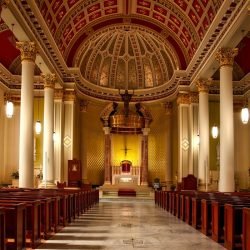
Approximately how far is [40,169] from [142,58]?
37.7 feet

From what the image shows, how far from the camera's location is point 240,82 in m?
27.2

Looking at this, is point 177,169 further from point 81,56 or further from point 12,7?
point 12,7

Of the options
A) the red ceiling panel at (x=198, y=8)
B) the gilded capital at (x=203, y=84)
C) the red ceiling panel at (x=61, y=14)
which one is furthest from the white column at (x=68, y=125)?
the red ceiling panel at (x=198, y=8)

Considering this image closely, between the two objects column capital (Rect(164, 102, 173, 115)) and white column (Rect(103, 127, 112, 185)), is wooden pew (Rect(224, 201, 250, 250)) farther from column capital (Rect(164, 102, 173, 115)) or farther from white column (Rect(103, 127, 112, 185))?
column capital (Rect(164, 102, 173, 115))

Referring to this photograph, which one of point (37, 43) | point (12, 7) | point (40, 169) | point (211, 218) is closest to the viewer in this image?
point (211, 218)

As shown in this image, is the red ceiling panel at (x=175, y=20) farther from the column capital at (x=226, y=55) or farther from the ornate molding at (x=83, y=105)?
the ornate molding at (x=83, y=105)

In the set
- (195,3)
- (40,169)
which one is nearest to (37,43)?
(195,3)

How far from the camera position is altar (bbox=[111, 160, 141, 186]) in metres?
30.6

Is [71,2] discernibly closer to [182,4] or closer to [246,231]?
[182,4]

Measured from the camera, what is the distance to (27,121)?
55.3 feet

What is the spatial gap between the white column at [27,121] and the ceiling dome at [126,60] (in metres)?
10.5

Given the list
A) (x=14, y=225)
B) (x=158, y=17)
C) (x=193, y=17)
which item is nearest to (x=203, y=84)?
(x=193, y=17)

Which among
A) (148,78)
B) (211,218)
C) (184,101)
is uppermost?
(148,78)

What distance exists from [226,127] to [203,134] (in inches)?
220
